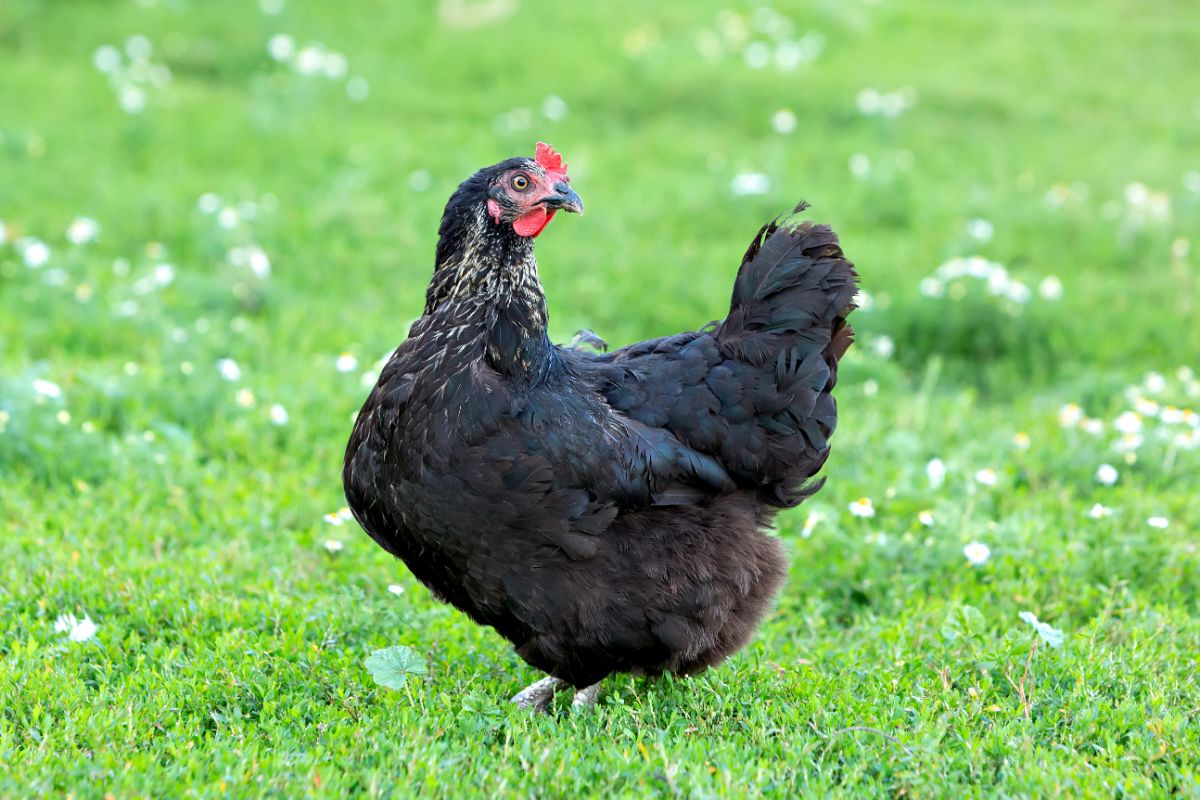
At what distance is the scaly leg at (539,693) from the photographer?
4.29m

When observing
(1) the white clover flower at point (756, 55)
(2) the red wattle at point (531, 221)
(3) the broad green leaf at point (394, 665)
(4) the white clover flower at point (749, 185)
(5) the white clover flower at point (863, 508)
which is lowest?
(3) the broad green leaf at point (394, 665)

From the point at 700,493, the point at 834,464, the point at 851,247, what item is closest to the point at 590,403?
the point at 700,493

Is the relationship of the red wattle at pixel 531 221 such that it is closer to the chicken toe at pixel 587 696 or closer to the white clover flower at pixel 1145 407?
the chicken toe at pixel 587 696

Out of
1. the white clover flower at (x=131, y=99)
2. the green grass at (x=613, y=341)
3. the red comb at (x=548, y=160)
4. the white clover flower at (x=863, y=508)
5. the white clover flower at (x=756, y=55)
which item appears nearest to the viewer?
the green grass at (x=613, y=341)

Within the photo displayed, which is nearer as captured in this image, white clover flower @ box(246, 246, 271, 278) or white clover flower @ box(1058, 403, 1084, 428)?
white clover flower @ box(1058, 403, 1084, 428)

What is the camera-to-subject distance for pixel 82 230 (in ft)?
25.7

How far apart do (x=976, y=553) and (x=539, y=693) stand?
1951mm

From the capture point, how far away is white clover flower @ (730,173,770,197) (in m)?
9.11

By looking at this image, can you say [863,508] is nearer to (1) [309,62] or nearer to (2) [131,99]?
(1) [309,62]

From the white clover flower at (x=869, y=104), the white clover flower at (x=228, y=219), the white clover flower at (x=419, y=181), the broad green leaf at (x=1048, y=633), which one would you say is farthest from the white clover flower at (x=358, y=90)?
the broad green leaf at (x=1048, y=633)

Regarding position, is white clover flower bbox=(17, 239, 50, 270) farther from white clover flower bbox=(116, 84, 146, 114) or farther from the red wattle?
the red wattle

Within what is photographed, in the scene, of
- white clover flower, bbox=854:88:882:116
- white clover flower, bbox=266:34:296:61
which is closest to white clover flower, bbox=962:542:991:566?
white clover flower, bbox=854:88:882:116

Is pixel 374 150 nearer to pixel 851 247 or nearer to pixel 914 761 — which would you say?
pixel 851 247

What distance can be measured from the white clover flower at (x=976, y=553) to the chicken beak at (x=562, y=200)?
7.42ft
